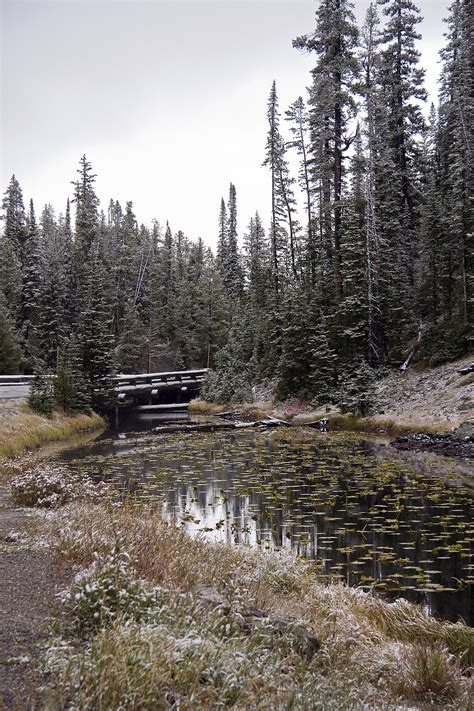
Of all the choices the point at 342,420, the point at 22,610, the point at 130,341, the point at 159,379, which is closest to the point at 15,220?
the point at 130,341

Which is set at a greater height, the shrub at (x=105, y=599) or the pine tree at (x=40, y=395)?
the pine tree at (x=40, y=395)

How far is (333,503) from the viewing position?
12000 millimetres

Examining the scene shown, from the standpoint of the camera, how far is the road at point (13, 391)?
27406 mm

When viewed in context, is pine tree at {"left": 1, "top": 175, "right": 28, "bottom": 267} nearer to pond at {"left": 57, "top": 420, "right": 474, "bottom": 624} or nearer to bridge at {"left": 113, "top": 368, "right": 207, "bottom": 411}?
bridge at {"left": 113, "top": 368, "right": 207, "bottom": 411}

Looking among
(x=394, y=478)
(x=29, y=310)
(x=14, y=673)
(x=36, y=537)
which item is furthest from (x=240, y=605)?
(x=29, y=310)

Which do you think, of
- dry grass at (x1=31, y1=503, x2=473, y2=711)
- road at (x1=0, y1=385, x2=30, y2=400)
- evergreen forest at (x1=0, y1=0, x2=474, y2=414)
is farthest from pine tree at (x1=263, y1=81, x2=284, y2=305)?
dry grass at (x1=31, y1=503, x2=473, y2=711)

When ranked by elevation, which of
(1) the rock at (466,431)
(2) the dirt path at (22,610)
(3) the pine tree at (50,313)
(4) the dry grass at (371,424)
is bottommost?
(4) the dry grass at (371,424)

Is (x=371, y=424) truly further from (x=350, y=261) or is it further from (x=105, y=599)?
(x=105, y=599)

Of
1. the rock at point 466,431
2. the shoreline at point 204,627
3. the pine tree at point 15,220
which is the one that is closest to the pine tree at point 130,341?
the pine tree at point 15,220

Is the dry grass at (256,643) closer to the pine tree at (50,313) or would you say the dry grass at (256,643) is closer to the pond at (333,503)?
the pond at (333,503)

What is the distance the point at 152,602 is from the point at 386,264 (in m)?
28.8

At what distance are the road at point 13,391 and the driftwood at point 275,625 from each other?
24.0 meters

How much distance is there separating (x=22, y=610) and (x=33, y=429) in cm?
1990

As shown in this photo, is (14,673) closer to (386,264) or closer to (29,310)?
(386,264)
